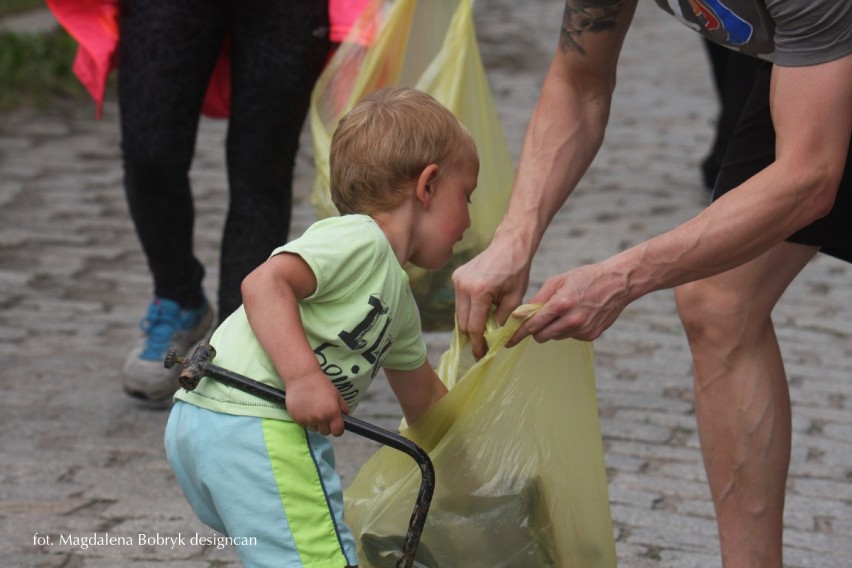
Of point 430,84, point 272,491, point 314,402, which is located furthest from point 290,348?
point 430,84

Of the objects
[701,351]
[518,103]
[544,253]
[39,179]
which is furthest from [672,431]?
[518,103]

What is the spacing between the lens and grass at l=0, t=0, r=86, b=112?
7855mm

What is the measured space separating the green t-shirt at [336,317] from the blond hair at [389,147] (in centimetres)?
7

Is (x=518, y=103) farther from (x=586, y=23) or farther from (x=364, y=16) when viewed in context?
(x=586, y=23)

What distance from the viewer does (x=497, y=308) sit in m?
2.35

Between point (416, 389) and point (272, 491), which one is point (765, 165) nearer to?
point (416, 389)

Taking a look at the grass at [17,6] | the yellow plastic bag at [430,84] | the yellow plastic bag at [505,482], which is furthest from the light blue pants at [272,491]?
the grass at [17,6]

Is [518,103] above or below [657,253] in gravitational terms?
below

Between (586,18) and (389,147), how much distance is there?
642mm

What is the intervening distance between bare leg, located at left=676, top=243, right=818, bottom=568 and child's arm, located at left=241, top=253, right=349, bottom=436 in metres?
0.85

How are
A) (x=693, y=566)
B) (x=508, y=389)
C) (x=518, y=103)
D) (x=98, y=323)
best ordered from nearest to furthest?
1. (x=508, y=389)
2. (x=693, y=566)
3. (x=98, y=323)
4. (x=518, y=103)

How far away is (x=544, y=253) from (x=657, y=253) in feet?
11.1

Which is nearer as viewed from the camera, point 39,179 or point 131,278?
point 131,278

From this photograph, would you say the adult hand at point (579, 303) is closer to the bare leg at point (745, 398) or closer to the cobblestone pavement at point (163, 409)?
the bare leg at point (745, 398)
